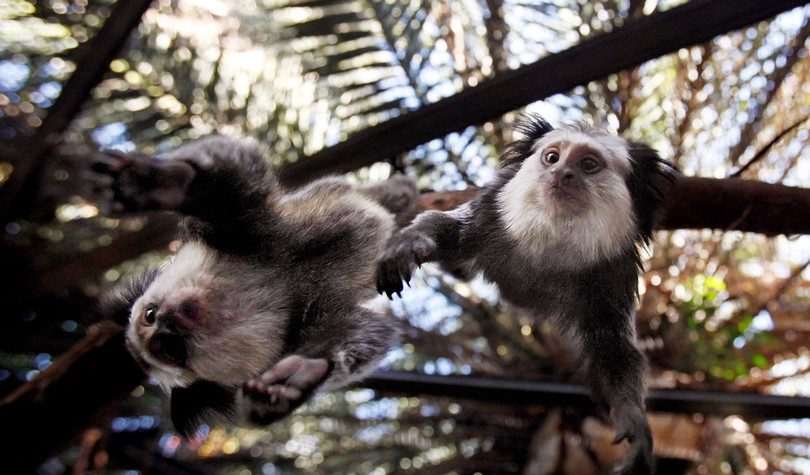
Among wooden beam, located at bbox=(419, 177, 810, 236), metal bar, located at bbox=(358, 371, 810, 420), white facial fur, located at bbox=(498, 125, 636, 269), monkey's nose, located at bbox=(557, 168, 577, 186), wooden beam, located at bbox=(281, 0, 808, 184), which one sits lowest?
metal bar, located at bbox=(358, 371, 810, 420)

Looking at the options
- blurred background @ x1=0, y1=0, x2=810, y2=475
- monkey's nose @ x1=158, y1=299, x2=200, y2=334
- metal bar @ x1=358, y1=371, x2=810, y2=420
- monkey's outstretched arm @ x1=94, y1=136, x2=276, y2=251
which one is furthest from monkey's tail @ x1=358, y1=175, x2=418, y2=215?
metal bar @ x1=358, y1=371, x2=810, y2=420

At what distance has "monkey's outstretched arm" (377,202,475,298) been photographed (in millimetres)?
1020

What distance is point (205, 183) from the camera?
136cm

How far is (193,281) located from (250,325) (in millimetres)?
150

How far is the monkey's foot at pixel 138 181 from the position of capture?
110 centimetres

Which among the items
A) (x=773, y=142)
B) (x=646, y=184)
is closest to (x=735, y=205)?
(x=773, y=142)

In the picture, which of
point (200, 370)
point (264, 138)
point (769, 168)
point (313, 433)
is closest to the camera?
point (200, 370)

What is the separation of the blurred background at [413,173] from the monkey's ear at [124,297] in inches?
18.0

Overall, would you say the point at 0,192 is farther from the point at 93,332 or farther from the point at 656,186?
the point at 656,186

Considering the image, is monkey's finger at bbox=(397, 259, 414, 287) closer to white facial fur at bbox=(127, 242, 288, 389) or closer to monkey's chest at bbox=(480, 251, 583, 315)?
monkey's chest at bbox=(480, 251, 583, 315)

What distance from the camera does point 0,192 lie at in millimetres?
2789

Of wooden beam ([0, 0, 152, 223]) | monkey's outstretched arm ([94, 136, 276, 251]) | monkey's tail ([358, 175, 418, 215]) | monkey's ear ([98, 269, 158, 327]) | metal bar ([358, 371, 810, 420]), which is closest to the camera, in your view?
monkey's outstretched arm ([94, 136, 276, 251])

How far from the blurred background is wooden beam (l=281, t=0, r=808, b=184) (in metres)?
0.34

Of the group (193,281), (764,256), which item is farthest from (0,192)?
(764,256)
